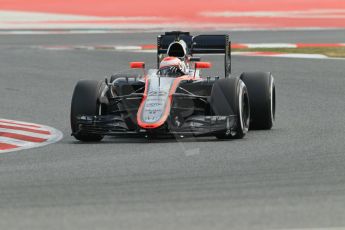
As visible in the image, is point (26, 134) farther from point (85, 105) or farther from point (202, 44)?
point (202, 44)

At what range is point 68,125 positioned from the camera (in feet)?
47.5

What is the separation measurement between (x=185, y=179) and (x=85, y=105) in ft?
11.5

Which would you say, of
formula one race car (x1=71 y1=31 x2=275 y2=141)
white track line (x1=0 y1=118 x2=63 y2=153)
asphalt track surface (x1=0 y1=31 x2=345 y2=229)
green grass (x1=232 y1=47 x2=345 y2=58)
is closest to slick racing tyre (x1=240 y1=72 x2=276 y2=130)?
formula one race car (x1=71 y1=31 x2=275 y2=141)

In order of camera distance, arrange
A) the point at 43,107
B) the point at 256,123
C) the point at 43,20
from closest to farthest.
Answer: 1. the point at 256,123
2. the point at 43,107
3. the point at 43,20

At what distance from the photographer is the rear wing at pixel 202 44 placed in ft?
46.9

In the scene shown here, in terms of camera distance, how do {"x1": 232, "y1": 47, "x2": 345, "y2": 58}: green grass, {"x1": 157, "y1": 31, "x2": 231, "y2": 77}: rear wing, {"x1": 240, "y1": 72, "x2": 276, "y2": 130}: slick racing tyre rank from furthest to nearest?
{"x1": 232, "y1": 47, "x2": 345, "y2": 58}: green grass < {"x1": 157, "y1": 31, "x2": 231, "y2": 77}: rear wing < {"x1": 240, "y1": 72, "x2": 276, "y2": 130}: slick racing tyre

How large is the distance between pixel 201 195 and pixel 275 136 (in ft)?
14.4

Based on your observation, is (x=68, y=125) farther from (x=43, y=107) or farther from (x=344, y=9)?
(x=344, y=9)

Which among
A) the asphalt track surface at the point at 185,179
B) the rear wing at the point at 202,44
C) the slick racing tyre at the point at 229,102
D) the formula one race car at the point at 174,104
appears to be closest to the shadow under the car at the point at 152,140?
the asphalt track surface at the point at 185,179

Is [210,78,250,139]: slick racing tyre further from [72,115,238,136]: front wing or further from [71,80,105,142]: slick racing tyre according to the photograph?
[71,80,105,142]: slick racing tyre

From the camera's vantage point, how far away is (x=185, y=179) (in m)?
9.41

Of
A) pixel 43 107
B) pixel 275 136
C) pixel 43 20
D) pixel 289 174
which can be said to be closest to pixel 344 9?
pixel 43 20

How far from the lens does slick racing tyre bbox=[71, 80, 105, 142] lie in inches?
497

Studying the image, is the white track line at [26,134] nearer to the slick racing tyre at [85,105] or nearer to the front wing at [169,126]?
the slick racing tyre at [85,105]
